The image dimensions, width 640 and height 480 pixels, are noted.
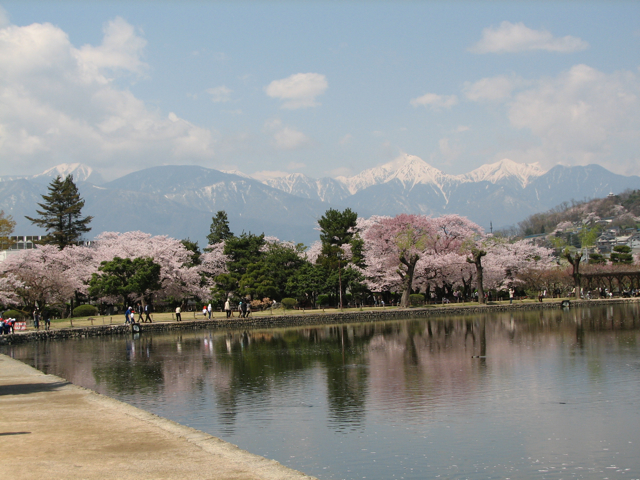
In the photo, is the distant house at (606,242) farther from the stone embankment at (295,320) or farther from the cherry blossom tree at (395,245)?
the cherry blossom tree at (395,245)

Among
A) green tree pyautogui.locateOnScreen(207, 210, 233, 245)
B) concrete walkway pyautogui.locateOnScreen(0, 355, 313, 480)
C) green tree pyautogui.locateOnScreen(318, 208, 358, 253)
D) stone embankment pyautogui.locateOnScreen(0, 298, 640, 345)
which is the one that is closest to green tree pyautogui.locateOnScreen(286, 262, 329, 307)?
stone embankment pyautogui.locateOnScreen(0, 298, 640, 345)

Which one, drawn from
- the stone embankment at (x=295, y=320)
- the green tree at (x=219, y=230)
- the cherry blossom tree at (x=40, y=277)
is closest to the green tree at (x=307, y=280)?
the stone embankment at (x=295, y=320)

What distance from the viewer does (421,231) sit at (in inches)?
2395

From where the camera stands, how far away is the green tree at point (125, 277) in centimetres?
4973

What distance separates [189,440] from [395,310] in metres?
43.8

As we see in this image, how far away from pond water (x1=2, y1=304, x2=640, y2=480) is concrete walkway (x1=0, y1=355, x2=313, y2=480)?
1.73 meters

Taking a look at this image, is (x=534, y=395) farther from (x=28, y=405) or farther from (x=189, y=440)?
(x=28, y=405)

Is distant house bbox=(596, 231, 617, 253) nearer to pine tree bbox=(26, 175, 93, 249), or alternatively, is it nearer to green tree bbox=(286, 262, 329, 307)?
green tree bbox=(286, 262, 329, 307)

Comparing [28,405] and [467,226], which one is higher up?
[467,226]

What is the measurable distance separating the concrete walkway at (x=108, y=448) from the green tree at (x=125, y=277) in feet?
121

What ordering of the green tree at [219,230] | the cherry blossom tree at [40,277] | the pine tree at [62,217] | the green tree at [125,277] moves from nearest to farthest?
the cherry blossom tree at [40,277], the green tree at [125,277], the pine tree at [62,217], the green tree at [219,230]

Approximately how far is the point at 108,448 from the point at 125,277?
144 ft

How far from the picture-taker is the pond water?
1052cm

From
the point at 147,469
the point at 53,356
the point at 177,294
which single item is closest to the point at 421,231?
the point at 177,294
